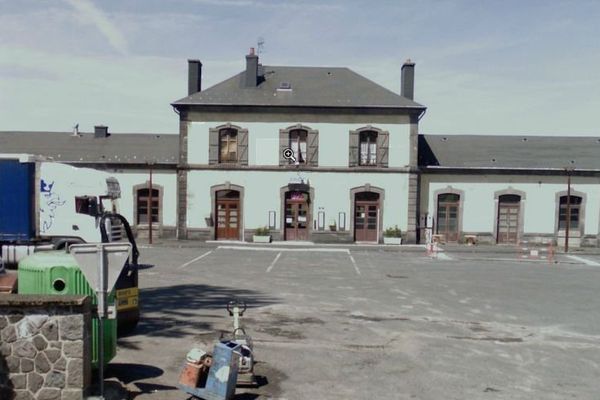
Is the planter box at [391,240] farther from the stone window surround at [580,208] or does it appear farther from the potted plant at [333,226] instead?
the stone window surround at [580,208]

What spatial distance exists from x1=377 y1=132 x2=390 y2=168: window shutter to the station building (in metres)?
0.05

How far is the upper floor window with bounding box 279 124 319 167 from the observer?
2828 centimetres

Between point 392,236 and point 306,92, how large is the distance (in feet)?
30.2

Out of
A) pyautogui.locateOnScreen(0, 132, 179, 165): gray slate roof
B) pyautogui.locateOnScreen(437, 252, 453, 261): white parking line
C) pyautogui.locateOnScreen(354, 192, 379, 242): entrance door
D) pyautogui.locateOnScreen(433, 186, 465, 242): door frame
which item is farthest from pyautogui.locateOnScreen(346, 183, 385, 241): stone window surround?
pyautogui.locateOnScreen(0, 132, 179, 165): gray slate roof

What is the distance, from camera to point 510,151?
31.1m

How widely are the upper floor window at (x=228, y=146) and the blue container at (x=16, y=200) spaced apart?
13029 mm

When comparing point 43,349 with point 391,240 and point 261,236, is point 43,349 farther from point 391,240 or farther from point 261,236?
point 391,240

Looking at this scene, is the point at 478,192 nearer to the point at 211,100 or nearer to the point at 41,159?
the point at 211,100

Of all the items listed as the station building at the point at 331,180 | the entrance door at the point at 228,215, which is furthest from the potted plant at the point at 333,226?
the entrance door at the point at 228,215

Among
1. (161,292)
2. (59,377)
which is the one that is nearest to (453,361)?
(59,377)

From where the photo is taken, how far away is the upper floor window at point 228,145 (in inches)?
1116

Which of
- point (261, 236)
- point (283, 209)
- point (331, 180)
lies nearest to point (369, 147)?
point (331, 180)

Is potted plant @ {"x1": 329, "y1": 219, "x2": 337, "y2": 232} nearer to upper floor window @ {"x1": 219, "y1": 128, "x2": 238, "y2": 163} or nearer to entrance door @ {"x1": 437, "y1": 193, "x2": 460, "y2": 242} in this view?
entrance door @ {"x1": 437, "y1": 193, "x2": 460, "y2": 242}

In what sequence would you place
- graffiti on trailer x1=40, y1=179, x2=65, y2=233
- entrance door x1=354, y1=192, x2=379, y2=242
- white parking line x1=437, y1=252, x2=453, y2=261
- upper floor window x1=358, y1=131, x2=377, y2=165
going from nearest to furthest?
graffiti on trailer x1=40, y1=179, x2=65, y2=233, white parking line x1=437, y1=252, x2=453, y2=261, upper floor window x1=358, y1=131, x2=377, y2=165, entrance door x1=354, y1=192, x2=379, y2=242
